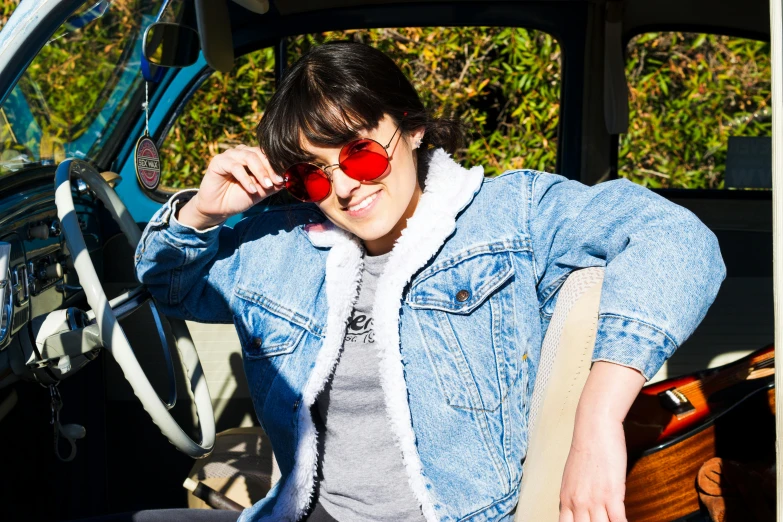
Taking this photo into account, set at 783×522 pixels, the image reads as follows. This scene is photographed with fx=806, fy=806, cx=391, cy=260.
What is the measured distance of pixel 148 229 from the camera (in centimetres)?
176

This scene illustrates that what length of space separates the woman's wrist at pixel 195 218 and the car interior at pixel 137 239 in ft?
0.71

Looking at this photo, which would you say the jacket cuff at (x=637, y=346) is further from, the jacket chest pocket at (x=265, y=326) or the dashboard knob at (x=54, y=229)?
the dashboard knob at (x=54, y=229)

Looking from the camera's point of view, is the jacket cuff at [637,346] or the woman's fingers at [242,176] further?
the woman's fingers at [242,176]

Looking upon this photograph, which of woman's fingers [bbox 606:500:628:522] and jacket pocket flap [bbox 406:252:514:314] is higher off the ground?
jacket pocket flap [bbox 406:252:514:314]

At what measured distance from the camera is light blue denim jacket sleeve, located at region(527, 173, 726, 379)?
1.32 meters

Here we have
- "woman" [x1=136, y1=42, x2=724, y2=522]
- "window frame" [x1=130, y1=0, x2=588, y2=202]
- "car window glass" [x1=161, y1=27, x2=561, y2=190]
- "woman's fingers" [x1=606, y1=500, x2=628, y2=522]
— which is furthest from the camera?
"car window glass" [x1=161, y1=27, x2=561, y2=190]

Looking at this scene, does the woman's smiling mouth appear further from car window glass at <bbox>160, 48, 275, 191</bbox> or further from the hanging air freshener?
car window glass at <bbox>160, 48, 275, 191</bbox>

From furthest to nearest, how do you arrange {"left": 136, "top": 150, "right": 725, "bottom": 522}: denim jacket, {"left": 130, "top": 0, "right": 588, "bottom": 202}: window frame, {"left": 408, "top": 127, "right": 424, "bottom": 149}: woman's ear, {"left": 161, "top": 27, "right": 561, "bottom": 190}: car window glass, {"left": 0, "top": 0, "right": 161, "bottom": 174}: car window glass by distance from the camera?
{"left": 161, "top": 27, "right": 561, "bottom": 190}: car window glass
{"left": 130, "top": 0, "right": 588, "bottom": 202}: window frame
{"left": 0, "top": 0, "right": 161, "bottom": 174}: car window glass
{"left": 408, "top": 127, "right": 424, "bottom": 149}: woman's ear
{"left": 136, "top": 150, "right": 725, "bottom": 522}: denim jacket

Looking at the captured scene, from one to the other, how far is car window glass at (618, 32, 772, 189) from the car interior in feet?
6.73

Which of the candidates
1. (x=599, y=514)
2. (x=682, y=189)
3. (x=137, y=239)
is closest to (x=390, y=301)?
(x=599, y=514)

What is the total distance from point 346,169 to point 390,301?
277 mm

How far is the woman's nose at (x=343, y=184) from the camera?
159 centimetres

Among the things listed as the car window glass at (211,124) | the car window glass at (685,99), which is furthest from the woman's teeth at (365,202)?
the car window glass at (685,99)

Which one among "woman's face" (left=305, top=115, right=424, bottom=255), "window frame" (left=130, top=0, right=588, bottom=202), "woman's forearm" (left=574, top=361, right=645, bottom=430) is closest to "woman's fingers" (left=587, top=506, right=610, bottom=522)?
"woman's forearm" (left=574, top=361, right=645, bottom=430)
